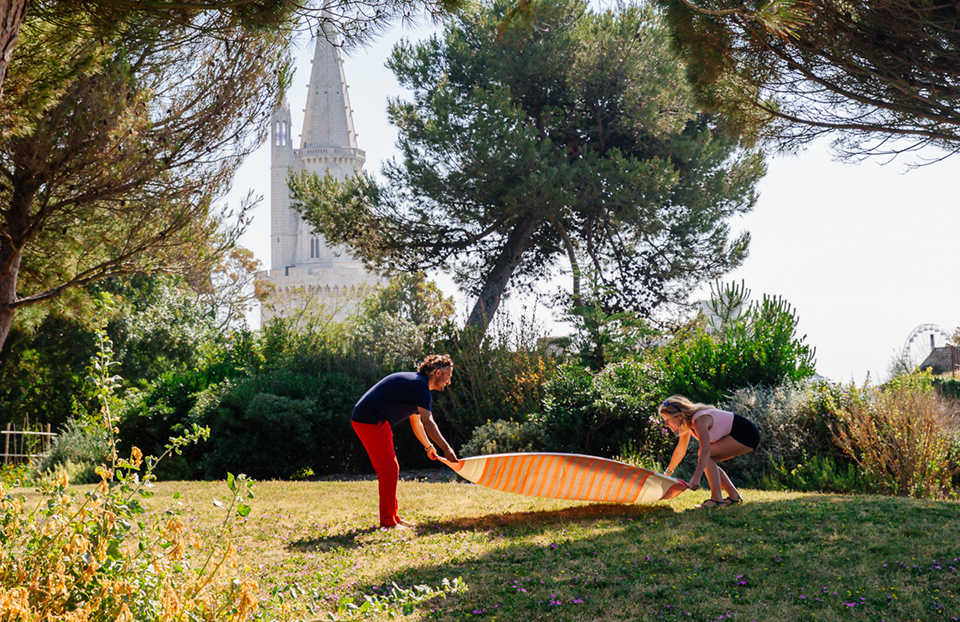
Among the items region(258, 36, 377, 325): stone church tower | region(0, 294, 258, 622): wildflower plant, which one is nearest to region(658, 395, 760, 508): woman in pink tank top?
region(0, 294, 258, 622): wildflower plant

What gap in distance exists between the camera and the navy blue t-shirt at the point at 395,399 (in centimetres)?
607

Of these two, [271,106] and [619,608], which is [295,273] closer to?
[271,106]

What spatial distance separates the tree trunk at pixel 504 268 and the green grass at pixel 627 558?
36.9 feet

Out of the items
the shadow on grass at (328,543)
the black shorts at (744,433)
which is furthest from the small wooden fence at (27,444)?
the black shorts at (744,433)

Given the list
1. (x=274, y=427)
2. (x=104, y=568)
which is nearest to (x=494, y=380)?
(x=274, y=427)

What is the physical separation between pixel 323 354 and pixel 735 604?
36.3 ft

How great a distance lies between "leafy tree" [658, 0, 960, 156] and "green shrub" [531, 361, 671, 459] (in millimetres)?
4231

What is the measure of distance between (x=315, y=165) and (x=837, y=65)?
214ft

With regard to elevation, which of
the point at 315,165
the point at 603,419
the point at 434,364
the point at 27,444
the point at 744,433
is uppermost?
the point at 315,165

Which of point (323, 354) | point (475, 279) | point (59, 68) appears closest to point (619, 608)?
point (59, 68)

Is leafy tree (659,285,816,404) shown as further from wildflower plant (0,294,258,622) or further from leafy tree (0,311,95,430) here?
leafy tree (0,311,95,430)

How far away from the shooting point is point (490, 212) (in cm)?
1811

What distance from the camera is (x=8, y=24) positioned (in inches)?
153

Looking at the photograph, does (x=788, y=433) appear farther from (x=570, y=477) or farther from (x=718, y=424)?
(x=570, y=477)
